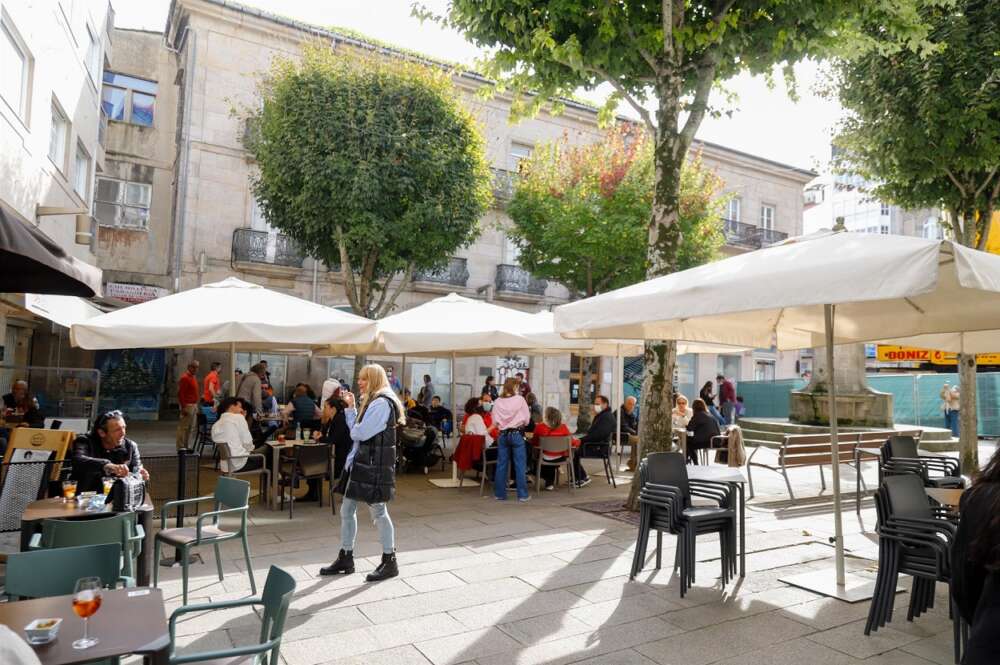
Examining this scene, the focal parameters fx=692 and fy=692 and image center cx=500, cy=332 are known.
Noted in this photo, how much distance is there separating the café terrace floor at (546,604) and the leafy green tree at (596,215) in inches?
421

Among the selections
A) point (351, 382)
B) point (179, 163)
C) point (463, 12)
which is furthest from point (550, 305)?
point (463, 12)

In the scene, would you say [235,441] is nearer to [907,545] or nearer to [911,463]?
[907,545]

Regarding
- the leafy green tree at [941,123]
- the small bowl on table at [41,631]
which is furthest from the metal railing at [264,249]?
the small bowl on table at [41,631]

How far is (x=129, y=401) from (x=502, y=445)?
14.9 meters

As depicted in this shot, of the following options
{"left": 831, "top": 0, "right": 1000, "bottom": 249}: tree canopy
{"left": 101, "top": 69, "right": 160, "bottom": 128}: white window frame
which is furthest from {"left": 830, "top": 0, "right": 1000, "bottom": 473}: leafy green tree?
{"left": 101, "top": 69, "right": 160, "bottom": 128}: white window frame

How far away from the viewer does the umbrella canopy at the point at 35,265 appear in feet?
12.9

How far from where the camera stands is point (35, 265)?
15.4 feet

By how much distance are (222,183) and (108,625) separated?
19199mm

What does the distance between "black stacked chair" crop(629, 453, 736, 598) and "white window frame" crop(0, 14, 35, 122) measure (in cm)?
1032

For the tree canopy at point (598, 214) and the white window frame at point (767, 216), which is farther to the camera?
the white window frame at point (767, 216)

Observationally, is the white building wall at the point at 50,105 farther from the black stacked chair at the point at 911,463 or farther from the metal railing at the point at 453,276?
the black stacked chair at the point at 911,463

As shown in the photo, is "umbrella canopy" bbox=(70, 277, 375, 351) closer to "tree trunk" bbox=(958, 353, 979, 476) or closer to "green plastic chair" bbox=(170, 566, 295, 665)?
"green plastic chair" bbox=(170, 566, 295, 665)

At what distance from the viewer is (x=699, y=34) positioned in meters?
7.60

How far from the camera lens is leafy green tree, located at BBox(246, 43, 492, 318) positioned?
14164 millimetres
